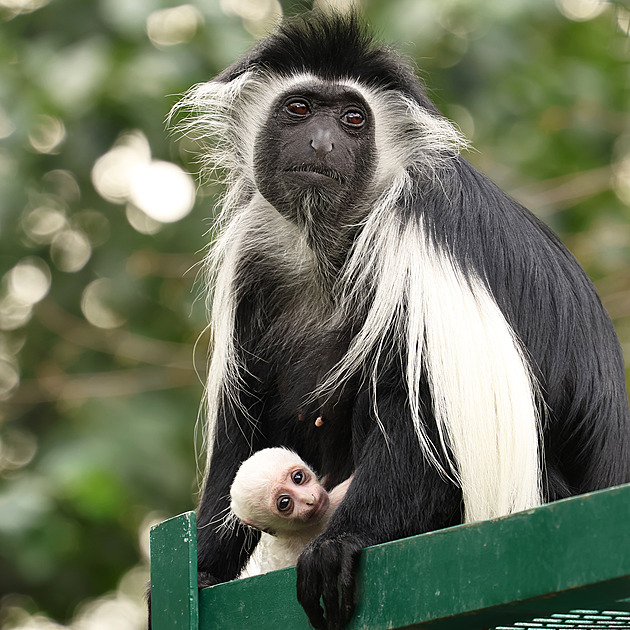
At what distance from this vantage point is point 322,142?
2418 millimetres

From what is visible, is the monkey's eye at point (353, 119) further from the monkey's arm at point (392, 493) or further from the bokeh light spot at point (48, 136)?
the bokeh light spot at point (48, 136)

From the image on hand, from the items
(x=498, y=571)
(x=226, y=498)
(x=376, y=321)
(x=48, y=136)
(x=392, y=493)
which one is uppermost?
(x=48, y=136)

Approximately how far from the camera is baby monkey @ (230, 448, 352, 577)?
2297mm

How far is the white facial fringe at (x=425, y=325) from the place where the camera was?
2076mm

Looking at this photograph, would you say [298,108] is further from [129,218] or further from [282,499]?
[129,218]

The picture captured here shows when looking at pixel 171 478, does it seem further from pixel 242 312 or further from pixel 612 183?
pixel 612 183

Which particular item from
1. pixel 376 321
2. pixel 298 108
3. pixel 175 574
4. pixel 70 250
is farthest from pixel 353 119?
pixel 70 250

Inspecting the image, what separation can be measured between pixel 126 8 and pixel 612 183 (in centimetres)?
236

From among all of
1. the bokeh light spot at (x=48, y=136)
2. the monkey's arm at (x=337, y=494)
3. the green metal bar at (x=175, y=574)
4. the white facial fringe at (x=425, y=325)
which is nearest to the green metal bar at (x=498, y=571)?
the green metal bar at (x=175, y=574)

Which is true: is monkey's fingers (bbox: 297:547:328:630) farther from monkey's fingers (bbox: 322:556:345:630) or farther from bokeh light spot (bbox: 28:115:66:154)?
bokeh light spot (bbox: 28:115:66:154)

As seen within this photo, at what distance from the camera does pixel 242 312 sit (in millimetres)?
2637

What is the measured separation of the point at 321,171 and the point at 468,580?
123 cm

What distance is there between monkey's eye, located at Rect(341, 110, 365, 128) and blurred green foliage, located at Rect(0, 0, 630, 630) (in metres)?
0.76

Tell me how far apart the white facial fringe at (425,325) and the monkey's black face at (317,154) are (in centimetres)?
6
